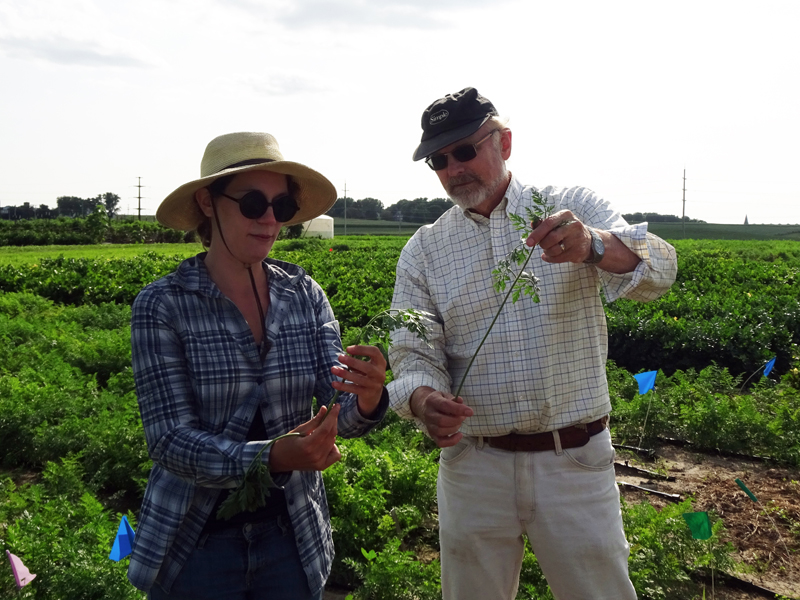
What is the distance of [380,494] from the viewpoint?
4516mm

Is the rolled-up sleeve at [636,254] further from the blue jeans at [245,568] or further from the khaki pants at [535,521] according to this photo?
the blue jeans at [245,568]

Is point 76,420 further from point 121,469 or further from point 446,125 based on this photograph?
point 446,125

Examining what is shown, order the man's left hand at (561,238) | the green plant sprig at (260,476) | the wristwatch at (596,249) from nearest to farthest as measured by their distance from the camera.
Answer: the green plant sprig at (260,476), the man's left hand at (561,238), the wristwatch at (596,249)

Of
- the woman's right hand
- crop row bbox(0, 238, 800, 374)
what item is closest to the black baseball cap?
the woman's right hand

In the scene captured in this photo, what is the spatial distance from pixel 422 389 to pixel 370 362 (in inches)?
25.8

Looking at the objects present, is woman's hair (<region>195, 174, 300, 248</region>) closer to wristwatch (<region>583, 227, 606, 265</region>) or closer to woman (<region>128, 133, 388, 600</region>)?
woman (<region>128, 133, 388, 600</region>)

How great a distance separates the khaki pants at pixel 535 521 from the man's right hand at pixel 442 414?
0.85ft

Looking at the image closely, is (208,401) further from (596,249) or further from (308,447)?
(596,249)

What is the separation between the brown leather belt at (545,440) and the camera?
257 centimetres

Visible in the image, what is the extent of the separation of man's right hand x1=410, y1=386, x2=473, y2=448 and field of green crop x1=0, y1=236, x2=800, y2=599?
1.44 meters

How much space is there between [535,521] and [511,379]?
528 millimetres

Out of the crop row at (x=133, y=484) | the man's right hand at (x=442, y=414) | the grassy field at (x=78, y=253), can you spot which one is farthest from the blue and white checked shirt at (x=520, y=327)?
the grassy field at (x=78, y=253)

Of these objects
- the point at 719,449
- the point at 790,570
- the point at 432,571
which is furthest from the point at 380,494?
the point at 719,449

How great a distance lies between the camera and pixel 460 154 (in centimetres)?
271
